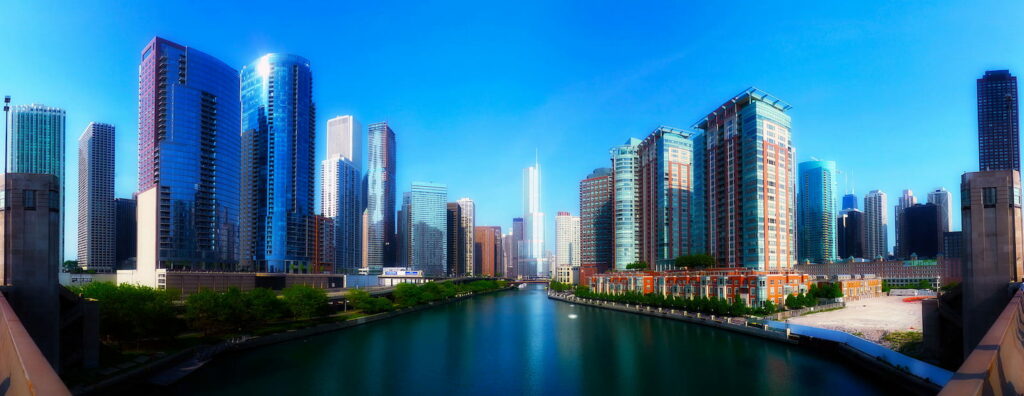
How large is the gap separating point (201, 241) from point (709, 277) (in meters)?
101

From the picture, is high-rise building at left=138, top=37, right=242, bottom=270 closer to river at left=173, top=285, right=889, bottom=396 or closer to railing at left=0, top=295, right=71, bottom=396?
river at left=173, top=285, right=889, bottom=396

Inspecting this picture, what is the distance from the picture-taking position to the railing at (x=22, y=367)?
11109 millimetres

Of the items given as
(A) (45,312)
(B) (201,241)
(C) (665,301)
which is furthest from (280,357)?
(B) (201,241)

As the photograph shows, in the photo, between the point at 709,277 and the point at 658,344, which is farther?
the point at 709,277

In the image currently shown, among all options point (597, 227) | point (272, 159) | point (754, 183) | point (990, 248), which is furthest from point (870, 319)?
point (272, 159)

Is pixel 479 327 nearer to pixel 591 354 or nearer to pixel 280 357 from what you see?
pixel 591 354

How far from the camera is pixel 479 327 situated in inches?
3287

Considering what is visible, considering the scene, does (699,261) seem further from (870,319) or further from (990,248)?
(990,248)

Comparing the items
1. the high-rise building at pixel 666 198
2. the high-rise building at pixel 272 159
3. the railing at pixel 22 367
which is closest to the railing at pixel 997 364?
the railing at pixel 22 367

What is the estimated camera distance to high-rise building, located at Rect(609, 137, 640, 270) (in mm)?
148875

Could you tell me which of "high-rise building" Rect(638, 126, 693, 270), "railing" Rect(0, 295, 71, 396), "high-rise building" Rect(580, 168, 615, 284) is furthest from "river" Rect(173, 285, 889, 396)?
"high-rise building" Rect(580, 168, 615, 284)

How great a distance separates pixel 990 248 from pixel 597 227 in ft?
466

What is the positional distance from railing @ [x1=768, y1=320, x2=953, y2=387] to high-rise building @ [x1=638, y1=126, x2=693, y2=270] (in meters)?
66.7

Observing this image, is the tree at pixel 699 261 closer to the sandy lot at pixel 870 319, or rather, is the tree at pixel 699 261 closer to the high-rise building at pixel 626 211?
the sandy lot at pixel 870 319
